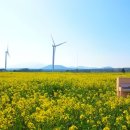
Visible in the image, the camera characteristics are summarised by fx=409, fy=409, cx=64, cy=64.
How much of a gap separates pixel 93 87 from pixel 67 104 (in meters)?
10.3

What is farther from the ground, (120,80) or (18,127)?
(120,80)

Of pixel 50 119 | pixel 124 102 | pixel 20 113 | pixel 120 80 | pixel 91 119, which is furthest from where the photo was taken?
pixel 120 80

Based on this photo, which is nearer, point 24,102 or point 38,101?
point 24,102

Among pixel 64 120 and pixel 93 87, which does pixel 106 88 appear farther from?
pixel 64 120

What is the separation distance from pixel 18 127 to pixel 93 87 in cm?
1231

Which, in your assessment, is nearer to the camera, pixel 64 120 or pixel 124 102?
pixel 64 120

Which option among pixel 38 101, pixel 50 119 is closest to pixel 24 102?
pixel 38 101

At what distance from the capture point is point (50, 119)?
30.8 ft

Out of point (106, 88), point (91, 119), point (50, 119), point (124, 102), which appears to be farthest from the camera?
point (106, 88)

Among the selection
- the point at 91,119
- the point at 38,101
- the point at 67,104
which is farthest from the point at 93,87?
the point at 91,119

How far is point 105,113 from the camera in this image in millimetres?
11266

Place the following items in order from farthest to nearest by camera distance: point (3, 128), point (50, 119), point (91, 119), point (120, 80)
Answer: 1. point (120, 80)
2. point (91, 119)
3. point (50, 119)
4. point (3, 128)

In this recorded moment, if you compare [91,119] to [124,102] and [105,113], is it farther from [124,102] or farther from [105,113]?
[124,102]

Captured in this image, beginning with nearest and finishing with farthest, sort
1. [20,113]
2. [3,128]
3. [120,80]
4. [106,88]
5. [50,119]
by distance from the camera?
[3,128], [50,119], [20,113], [120,80], [106,88]
